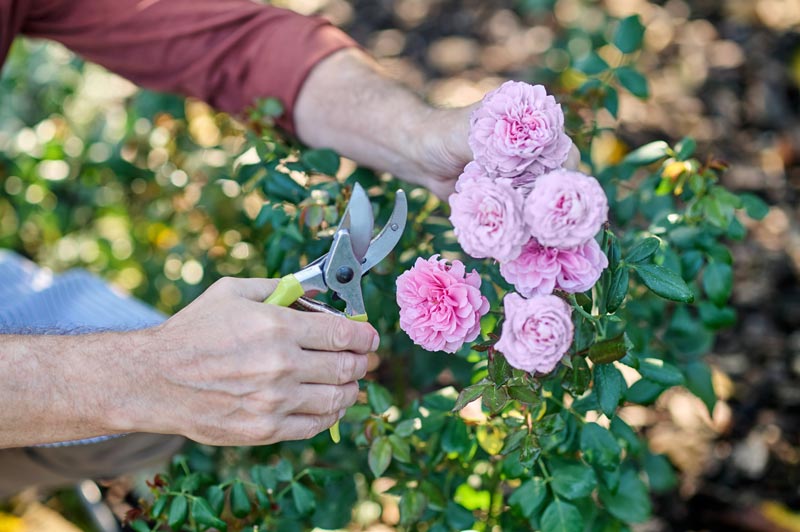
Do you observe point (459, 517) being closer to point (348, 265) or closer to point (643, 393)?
point (643, 393)

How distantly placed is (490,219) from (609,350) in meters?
0.29

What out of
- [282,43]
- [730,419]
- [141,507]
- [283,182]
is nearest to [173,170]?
[282,43]

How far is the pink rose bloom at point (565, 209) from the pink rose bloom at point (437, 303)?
0.15 meters

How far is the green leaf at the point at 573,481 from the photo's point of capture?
1325mm

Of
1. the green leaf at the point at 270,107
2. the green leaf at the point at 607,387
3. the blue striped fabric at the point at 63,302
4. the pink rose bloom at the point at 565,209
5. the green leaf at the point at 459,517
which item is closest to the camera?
the pink rose bloom at the point at 565,209

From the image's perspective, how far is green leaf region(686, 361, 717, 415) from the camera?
65.6 inches

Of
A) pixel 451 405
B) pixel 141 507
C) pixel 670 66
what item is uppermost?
pixel 451 405

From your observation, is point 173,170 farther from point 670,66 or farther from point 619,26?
point 670,66

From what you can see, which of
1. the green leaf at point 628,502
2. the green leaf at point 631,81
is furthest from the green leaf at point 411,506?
the green leaf at point 631,81

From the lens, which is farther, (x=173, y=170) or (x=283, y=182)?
(x=173, y=170)

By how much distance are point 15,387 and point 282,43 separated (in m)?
0.89

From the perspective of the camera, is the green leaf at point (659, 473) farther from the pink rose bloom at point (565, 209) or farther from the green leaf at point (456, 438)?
the pink rose bloom at point (565, 209)

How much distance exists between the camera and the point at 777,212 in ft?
8.84

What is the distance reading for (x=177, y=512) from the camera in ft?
4.52
